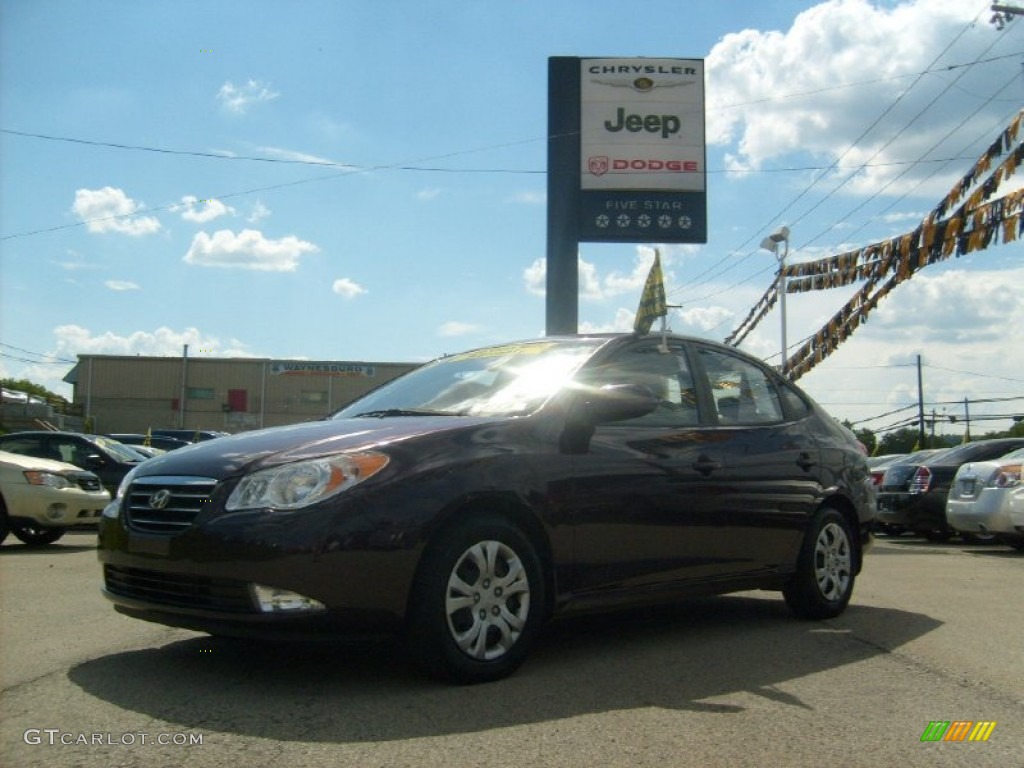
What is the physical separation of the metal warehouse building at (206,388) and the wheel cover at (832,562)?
59595 mm

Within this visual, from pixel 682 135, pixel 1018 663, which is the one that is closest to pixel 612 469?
pixel 1018 663

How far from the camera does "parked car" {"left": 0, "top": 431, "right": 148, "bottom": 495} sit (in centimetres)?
1455

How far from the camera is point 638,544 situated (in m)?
5.21

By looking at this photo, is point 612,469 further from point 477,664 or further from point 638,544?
point 477,664

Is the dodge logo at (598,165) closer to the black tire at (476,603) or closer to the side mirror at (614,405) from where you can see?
the side mirror at (614,405)

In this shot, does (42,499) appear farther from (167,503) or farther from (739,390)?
(739,390)

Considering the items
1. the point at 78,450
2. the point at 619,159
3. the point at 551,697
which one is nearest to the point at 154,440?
the point at 78,450

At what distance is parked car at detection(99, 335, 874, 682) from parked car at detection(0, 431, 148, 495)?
10321 millimetres

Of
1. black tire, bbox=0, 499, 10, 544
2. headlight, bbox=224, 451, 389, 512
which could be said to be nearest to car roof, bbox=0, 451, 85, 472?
black tire, bbox=0, 499, 10, 544

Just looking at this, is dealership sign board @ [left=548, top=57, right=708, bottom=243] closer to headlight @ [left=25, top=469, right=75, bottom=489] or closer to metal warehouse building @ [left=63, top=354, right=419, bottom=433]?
headlight @ [left=25, top=469, right=75, bottom=489]

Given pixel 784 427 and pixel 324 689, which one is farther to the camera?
pixel 784 427

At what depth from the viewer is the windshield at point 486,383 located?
5.14m

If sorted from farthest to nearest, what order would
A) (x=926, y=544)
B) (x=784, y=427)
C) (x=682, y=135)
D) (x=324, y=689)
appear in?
(x=682, y=135)
(x=926, y=544)
(x=784, y=427)
(x=324, y=689)

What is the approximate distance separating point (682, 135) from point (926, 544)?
10.3 m
